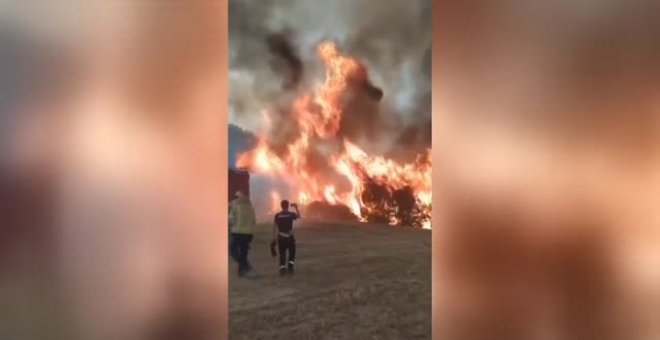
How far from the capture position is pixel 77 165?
2535mm

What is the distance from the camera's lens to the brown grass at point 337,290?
2.50 m

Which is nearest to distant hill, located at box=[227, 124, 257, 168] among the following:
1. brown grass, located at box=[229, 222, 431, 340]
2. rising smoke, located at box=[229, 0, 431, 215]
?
rising smoke, located at box=[229, 0, 431, 215]

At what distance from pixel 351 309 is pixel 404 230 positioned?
0.32 m

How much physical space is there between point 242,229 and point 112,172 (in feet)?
1.58

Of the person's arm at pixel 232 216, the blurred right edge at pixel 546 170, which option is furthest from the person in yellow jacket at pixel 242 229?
the blurred right edge at pixel 546 170

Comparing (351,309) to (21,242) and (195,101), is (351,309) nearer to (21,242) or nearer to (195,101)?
(195,101)

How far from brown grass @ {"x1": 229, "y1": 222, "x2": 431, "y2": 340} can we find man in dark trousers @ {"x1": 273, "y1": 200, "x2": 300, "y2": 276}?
24 millimetres

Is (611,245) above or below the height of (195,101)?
below

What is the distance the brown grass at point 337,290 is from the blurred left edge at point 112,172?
12 cm

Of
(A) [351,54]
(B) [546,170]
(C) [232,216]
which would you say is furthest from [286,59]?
(B) [546,170]

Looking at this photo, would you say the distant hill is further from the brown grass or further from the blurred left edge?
the brown grass

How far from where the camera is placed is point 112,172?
2.54m

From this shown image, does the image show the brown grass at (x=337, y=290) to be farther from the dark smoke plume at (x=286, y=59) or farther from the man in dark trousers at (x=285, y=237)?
the dark smoke plume at (x=286, y=59)

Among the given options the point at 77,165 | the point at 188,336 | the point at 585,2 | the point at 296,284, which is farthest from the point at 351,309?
the point at 585,2
